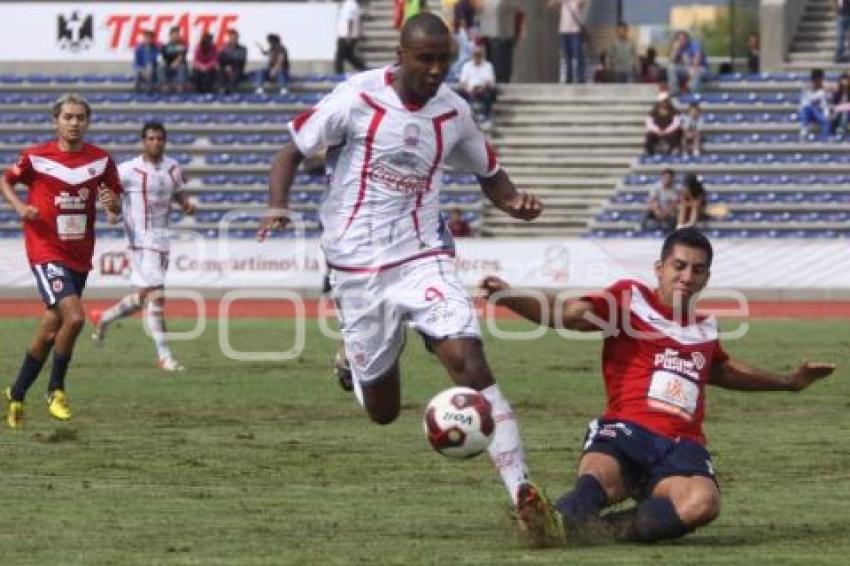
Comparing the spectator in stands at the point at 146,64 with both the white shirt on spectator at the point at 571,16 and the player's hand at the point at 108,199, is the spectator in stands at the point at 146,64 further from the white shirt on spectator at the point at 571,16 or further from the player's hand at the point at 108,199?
the player's hand at the point at 108,199

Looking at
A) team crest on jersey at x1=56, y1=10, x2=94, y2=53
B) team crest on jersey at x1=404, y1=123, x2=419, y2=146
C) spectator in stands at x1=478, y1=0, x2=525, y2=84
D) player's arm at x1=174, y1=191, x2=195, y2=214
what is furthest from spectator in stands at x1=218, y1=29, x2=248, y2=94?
team crest on jersey at x1=404, y1=123, x2=419, y2=146

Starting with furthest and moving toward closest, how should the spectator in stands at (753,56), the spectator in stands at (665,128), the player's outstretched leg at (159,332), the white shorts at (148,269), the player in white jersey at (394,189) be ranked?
the spectator in stands at (753,56) → the spectator in stands at (665,128) → the white shorts at (148,269) → the player's outstretched leg at (159,332) → the player in white jersey at (394,189)

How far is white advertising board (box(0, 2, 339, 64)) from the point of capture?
4444 cm

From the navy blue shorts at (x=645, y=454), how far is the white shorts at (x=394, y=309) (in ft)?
2.89

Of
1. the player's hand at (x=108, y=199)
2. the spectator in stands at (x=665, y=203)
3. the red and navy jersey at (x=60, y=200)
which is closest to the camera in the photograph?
the red and navy jersey at (x=60, y=200)

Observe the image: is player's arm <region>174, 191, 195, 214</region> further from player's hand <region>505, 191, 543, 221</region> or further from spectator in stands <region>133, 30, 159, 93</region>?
spectator in stands <region>133, 30, 159, 93</region>

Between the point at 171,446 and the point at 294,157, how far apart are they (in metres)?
3.97

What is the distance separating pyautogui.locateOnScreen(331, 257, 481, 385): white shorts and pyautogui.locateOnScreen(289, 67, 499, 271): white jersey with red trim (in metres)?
0.08

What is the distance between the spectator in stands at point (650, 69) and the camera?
44000 mm

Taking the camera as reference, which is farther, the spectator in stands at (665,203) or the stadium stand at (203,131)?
the stadium stand at (203,131)

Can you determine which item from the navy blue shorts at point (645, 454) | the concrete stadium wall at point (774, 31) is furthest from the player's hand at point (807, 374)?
the concrete stadium wall at point (774, 31)

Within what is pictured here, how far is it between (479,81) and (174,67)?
6.64 metres

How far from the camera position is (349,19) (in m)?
43.7

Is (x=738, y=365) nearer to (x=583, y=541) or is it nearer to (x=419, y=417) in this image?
(x=583, y=541)
